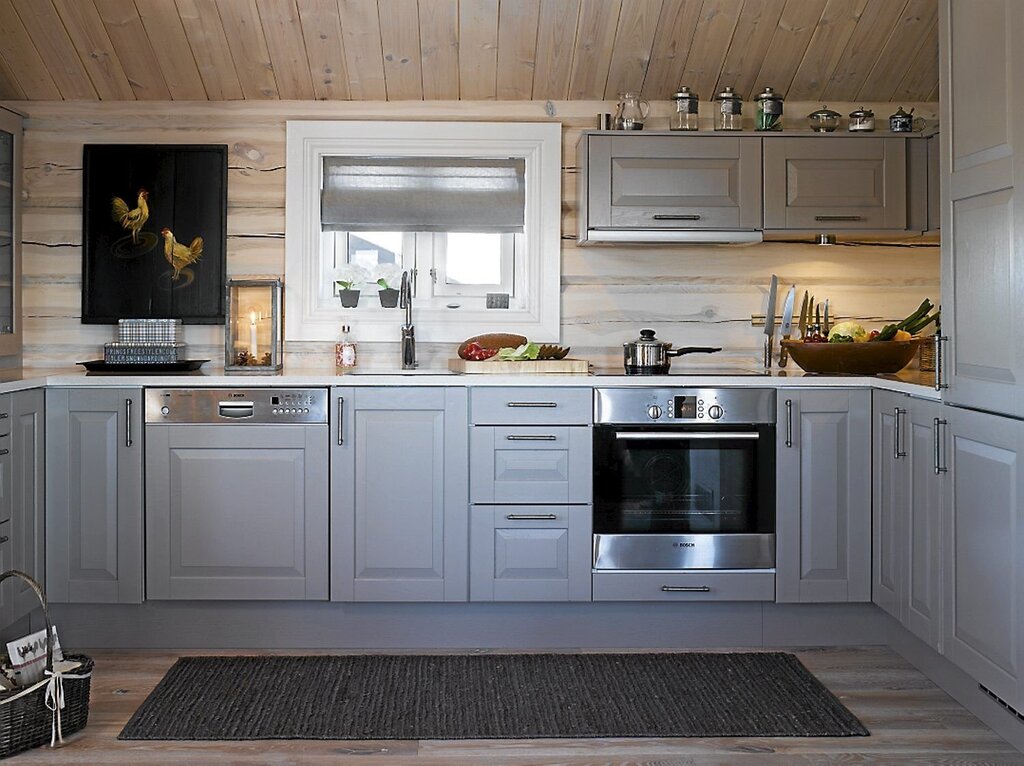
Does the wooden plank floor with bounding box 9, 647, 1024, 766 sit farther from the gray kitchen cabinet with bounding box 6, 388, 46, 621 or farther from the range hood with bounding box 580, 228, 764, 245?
the range hood with bounding box 580, 228, 764, 245

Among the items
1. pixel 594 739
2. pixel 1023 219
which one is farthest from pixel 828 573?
pixel 1023 219

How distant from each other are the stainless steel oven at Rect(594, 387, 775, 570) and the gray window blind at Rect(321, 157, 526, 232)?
3.47 feet

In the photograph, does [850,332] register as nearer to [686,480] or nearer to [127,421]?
[686,480]

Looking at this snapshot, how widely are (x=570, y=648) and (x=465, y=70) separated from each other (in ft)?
7.07

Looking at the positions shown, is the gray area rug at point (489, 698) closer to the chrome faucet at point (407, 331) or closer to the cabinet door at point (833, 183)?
the chrome faucet at point (407, 331)

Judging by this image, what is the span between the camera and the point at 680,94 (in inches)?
161

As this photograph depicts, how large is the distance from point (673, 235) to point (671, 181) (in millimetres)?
198

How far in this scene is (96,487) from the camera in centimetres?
367

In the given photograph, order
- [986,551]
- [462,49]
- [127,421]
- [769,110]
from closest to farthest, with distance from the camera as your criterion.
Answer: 1. [986,551]
2. [127,421]
3. [462,49]
4. [769,110]

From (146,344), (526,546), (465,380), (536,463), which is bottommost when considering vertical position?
(526,546)

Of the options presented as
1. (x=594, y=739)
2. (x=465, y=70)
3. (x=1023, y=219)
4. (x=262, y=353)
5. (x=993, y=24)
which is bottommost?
(x=594, y=739)

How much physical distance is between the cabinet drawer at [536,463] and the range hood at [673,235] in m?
0.77

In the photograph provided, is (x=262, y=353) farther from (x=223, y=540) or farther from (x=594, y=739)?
(x=594, y=739)

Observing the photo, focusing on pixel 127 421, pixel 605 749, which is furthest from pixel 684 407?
pixel 127 421
